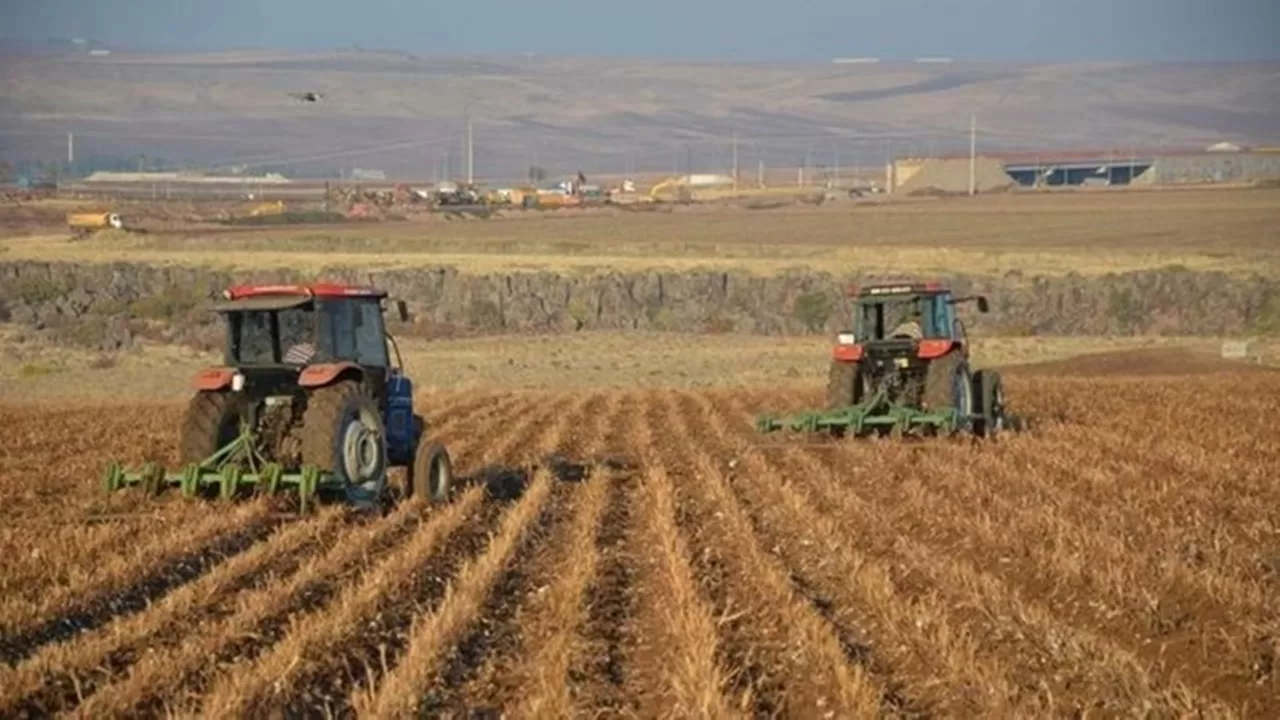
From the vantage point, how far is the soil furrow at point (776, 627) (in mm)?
8016

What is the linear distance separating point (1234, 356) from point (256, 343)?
2462 centimetres

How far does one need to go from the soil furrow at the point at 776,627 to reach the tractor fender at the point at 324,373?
253 cm

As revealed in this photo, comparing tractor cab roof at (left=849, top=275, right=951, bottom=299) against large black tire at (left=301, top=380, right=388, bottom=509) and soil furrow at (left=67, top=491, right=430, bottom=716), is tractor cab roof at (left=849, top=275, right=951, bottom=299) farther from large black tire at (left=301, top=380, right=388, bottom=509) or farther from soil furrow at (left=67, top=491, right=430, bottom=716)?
soil furrow at (left=67, top=491, right=430, bottom=716)

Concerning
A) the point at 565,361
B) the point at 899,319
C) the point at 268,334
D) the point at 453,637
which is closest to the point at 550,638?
the point at 453,637

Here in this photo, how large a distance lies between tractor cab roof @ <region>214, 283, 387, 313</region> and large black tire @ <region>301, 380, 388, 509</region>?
71cm

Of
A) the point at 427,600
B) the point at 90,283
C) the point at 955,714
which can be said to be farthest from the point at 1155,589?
the point at 90,283

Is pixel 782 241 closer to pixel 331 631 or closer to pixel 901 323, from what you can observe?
pixel 901 323

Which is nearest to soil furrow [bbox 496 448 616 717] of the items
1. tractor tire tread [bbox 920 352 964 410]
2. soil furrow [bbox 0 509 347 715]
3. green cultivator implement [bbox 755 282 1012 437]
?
soil furrow [bbox 0 509 347 715]

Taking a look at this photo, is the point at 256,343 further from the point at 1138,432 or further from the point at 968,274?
Answer: the point at 968,274

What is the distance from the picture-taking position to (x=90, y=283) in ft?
151

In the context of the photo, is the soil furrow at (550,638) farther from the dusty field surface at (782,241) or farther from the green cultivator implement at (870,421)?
the dusty field surface at (782,241)

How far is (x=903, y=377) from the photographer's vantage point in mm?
19953

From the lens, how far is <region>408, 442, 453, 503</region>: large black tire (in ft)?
47.9

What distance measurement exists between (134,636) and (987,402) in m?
12.2
